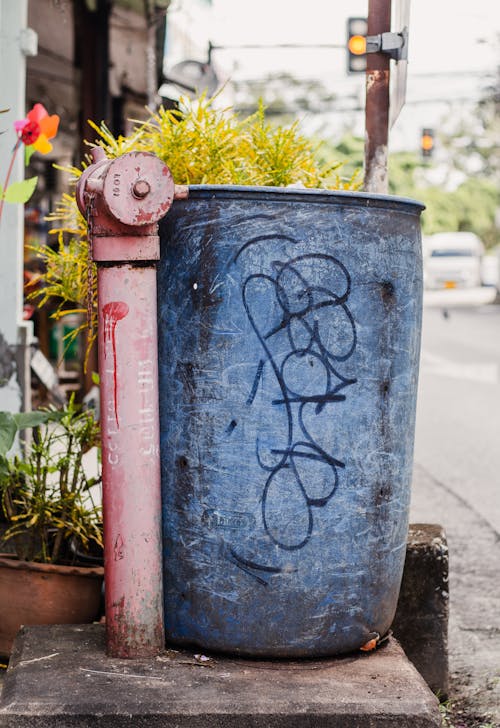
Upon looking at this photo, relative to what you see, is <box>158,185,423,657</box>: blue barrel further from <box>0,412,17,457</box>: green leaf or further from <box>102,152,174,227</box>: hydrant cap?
<box>0,412,17,457</box>: green leaf

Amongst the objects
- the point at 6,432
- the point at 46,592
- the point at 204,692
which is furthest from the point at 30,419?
the point at 204,692

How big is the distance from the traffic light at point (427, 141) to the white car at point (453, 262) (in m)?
14.2

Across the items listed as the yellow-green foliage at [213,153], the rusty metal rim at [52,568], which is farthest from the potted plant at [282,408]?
the rusty metal rim at [52,568]

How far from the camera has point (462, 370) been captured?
536 inches

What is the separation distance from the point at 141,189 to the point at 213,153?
0.46 metres

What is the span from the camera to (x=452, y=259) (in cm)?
3869

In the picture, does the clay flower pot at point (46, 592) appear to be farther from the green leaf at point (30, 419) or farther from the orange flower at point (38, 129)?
the orange flower at point (38, 129)

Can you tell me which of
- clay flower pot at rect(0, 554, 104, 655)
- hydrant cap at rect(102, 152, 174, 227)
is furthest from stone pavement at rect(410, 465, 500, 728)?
hydrant cap at rect(102, 152, 174, 227)

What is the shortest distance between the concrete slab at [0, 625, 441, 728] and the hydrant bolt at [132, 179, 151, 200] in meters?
1.10

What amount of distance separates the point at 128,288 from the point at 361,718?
43.1 inches

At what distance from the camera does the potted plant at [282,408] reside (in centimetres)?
241

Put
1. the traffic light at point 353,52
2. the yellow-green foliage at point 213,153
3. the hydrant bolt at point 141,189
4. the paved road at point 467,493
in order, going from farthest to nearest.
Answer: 1. the traffic light at point 353,52
2. the paved road at point 467,493
3. the yellow-green foliage at point 213,153
4. the hydrant bolt at point 141,189

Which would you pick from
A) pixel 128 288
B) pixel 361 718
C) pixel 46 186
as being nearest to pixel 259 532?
pixel 361 718

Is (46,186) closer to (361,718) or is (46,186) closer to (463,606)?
(463,606)
